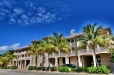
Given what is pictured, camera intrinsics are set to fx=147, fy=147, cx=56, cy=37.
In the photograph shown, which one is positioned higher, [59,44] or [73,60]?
[59,44]

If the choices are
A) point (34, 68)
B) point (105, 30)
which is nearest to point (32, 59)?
point (34, 68)

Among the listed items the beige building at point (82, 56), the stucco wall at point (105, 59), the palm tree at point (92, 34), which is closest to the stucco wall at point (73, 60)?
the beige building at point (82, 56)

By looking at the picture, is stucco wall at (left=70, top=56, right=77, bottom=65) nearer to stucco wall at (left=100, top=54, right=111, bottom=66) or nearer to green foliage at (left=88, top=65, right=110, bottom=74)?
stucco wall at (left=100, top=54, right=111, bottom=66)

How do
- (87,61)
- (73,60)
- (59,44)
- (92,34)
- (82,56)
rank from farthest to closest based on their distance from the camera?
1. (73,60)
2. (87,61)
3. (82,56)
4. (59,44)
5. (92,34)

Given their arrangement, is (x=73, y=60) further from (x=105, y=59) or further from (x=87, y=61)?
(x=105, y=59)

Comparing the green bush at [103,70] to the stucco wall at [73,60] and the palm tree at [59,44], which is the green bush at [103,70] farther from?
the stucco wall at [73,60]

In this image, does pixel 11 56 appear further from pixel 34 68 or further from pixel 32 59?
pixel 34 68

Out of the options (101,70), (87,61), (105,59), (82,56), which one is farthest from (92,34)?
(87,61)

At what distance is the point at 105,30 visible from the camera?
1475 inches

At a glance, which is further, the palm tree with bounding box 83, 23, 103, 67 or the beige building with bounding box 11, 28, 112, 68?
the beige building with bounding box 11, 28, 112, 68

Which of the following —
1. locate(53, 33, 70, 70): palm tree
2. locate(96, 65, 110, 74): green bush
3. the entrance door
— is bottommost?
Result: locate(96, 65, 110, 74): green bush

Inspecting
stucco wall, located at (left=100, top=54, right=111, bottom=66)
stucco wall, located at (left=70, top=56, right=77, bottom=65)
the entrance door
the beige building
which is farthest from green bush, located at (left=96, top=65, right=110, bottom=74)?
stucco wall, located at (left=70, top=56, right=77, bottom=65)

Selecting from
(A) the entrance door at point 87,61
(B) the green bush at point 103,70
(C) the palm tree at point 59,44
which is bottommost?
(B) the green bush at point 103,70

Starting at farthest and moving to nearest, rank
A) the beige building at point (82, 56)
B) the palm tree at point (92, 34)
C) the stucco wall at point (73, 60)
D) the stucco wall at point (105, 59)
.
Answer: the stucco wall at point (73, 60) < the stucco wall at point (105, 59) < the beige building at point (82, 56) < the palm tree at point (92, 34)
